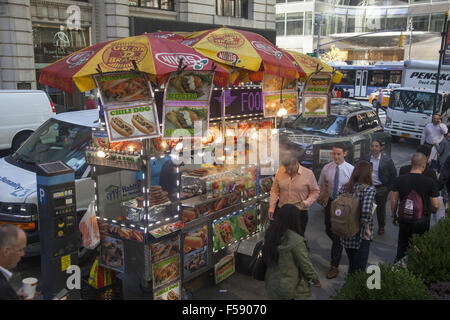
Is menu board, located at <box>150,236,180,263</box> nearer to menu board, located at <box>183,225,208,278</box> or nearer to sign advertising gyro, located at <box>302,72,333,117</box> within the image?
menu board, located at <box>183,225,208,278</box>

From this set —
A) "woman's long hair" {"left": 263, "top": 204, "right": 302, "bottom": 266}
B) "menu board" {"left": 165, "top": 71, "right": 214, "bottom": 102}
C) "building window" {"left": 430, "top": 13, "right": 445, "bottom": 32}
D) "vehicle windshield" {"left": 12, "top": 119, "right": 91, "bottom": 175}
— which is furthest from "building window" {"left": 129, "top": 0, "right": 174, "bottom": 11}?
"building window" {"left": 430, "top": 13, "right": 445, "bottom": 32}

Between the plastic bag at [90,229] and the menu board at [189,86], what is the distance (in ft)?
5.91

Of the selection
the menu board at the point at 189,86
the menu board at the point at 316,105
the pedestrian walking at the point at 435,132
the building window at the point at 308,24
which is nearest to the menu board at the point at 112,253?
the menu board at the point at 189,86

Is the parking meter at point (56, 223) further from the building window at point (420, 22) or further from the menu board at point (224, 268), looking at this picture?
the building window at point (420, 22)

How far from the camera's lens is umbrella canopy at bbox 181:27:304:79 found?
606 cm

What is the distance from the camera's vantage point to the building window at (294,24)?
203 ft

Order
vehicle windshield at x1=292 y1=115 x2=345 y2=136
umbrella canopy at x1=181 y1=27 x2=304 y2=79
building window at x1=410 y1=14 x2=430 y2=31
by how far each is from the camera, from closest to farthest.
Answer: umbrella canopy at x1=181 y1=27 x2=304 y2=79 < vehicle windshield at x1=292 y1=115 x2=345 y2=136 < building window at x1=410 y1=14 x2=430 y2=31

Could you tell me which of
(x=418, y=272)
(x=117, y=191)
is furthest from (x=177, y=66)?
(x=418, y=272)

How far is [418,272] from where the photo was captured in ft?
15.4

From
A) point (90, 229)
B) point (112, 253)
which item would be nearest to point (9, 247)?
point (90, 229)

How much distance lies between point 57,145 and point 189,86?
3.38 meters

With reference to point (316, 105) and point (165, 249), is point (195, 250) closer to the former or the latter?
point (165, 249)

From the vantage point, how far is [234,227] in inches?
254

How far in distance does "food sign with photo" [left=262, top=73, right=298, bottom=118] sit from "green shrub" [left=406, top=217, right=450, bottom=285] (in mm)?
3183
